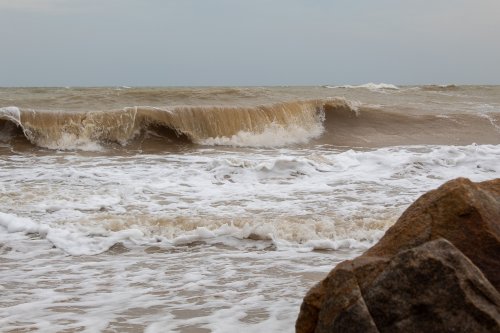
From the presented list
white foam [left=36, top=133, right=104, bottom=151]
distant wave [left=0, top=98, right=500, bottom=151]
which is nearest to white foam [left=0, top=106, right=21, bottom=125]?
distant wave [left=0, top=98, right=500, bottom=151]

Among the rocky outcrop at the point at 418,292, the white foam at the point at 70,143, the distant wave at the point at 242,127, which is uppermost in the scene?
the rocky outcrop at the point at 418,292

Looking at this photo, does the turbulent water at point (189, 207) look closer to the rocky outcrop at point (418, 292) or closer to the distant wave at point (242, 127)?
the distant wave at point (242, 127)

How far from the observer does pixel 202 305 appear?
12.4ft

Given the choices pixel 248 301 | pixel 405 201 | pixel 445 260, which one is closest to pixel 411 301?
pixel 445 260

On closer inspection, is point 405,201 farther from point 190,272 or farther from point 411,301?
point 411,301

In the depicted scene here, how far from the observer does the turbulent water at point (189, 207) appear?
3.85 metres

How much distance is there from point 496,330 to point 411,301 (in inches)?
12.0

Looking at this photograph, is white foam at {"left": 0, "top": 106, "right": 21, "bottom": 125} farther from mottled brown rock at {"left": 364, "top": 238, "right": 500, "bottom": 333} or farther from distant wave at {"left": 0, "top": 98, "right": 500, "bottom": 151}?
mottled brown rock at {"left": 364, "top": 238, "right": 500, "bottom": 333}

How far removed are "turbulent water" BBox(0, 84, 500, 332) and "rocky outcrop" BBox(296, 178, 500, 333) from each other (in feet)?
2.93

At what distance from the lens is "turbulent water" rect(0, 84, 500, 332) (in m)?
3.85

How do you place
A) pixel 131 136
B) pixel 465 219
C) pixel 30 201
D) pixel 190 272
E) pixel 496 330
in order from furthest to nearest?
pixel 131 136 < pixel 30 201 < pixel 190 272 < pixel 465 219 < pixel 496 330

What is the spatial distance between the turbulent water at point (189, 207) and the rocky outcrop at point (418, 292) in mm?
893

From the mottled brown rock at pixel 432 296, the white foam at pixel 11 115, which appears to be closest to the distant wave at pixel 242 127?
→ the white foam at pixel 11 115

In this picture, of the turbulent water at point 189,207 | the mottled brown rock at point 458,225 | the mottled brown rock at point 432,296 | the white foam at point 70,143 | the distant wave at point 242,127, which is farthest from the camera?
the distant wave at point 242,127
